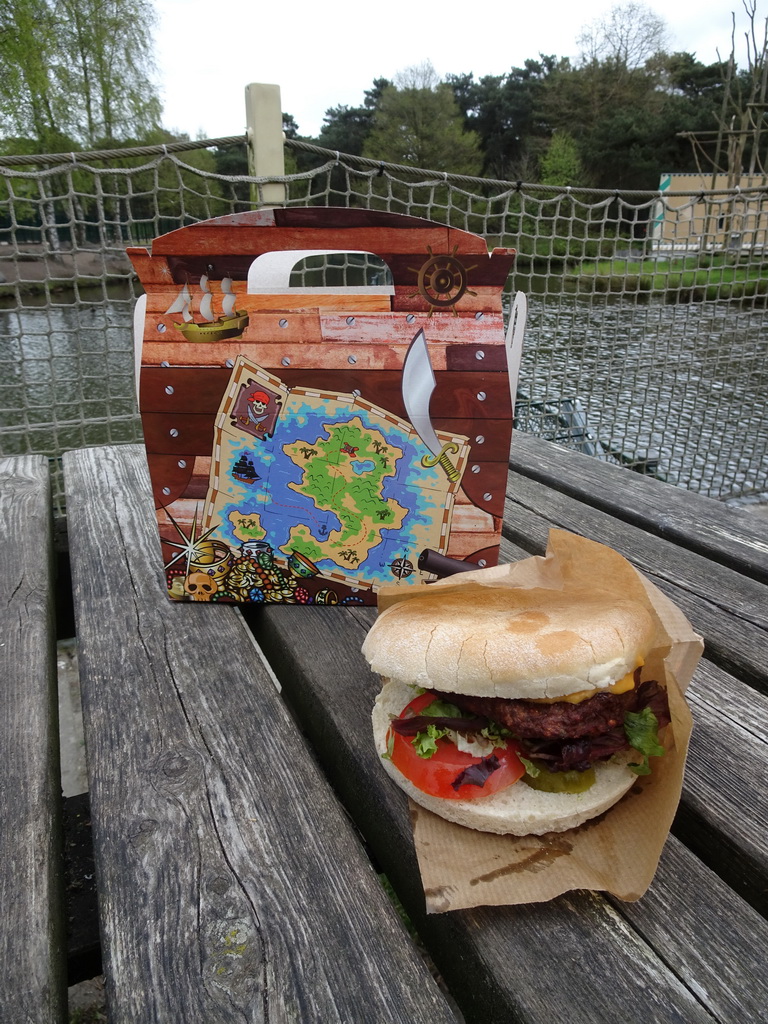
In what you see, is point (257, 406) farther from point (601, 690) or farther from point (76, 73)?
point (76, 73)

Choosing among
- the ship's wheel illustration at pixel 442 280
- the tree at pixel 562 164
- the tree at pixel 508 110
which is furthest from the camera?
the tree at pixel 508 110

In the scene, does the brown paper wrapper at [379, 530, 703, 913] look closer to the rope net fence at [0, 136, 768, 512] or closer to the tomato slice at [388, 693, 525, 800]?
the tomato slice at [388, 693, 525, 800]

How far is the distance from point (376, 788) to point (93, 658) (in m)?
0.65

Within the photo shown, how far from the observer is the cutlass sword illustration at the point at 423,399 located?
123 centimetres

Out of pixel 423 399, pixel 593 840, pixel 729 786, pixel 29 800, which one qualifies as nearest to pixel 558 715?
pixel 593 840

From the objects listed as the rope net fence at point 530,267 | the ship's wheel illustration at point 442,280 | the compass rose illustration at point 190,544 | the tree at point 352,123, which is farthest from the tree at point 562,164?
the compass rose illustration at point 190,544

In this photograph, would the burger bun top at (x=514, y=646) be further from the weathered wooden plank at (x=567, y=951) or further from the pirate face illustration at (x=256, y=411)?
the pirate face illustration at (x=256, y=411)

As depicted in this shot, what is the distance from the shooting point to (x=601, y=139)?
136ft

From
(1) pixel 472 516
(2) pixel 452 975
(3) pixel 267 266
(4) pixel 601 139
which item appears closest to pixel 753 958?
(2) pixel 452 975

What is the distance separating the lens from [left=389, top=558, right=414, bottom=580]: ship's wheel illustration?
1.35m

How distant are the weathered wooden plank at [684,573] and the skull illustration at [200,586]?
835 millimetres

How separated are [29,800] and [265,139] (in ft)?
8.30

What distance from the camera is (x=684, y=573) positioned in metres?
1.60

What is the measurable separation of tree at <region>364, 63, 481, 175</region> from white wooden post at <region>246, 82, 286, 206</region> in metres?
41.4
